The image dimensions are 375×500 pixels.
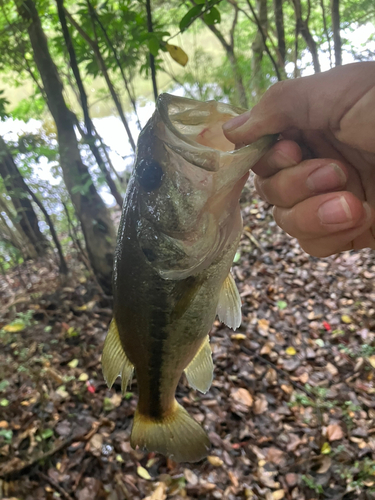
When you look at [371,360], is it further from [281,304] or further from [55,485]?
[55,485]

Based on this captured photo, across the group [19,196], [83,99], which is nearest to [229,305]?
[83,99]

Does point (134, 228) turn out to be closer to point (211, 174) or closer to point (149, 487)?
point (211, 174)

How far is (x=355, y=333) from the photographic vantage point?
139 inches

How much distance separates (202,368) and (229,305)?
0.42 metres

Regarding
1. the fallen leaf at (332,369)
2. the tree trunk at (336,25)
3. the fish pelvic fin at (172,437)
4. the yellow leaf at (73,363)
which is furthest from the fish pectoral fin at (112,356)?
the tree trunk at (336,25)

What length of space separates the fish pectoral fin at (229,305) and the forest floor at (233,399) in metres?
1.72

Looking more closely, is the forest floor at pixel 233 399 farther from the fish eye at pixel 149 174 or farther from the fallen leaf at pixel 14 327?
the fish eye at pixel 149 174

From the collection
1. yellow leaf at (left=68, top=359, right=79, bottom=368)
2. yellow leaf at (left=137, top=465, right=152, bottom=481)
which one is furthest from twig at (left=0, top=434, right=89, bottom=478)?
yellow leaf at (left=68, top=359, right=79, bottom=368)

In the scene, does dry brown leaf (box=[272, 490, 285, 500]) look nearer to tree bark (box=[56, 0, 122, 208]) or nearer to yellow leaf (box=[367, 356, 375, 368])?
yellow leaf (box=[367, 356, 375, 368])

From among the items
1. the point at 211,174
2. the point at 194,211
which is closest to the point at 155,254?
the point at 194,211

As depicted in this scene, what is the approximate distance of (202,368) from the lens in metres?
1.78

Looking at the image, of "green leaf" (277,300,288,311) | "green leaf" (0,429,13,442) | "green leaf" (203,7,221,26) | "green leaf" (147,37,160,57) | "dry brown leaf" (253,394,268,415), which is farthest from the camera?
"green leaf" (277,300,288,311)

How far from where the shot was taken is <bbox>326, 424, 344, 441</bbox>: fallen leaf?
8.98 ft

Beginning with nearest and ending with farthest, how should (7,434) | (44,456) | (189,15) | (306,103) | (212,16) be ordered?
(306,103)
(189,15)
(212,16)
(44,456)
(7,434)
